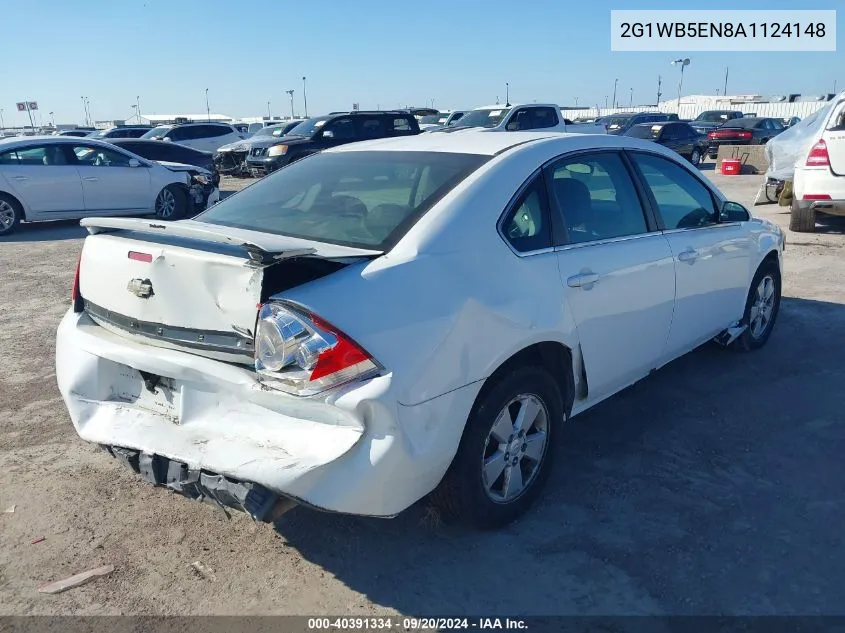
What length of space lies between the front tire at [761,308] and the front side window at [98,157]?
1099cm

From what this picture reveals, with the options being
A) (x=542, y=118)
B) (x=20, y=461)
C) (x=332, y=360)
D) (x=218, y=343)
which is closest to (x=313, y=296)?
(x=332, y=360)

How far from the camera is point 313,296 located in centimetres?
251

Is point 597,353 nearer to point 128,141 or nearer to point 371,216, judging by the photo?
point 371,216

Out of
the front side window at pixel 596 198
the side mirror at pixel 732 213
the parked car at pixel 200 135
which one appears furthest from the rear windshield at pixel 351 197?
the parked car at pixel 200 135

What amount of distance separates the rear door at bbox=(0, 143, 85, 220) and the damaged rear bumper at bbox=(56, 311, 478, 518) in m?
10.5

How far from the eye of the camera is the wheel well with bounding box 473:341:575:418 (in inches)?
118

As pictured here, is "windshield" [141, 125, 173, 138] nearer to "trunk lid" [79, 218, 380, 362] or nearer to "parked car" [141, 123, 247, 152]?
"parked car" [141, 123, 247, 152]

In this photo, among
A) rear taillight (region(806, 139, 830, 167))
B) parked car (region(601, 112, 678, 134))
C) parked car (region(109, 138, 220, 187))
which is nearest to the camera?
rear taillight (region(806, 139, 830, 167))

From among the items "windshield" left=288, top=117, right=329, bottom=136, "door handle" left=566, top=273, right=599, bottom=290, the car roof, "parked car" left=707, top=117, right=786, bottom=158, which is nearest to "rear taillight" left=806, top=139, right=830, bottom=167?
the car roof

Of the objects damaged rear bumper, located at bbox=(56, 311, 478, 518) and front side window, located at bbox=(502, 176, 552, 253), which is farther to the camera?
front side window, located at bbox=(502, 176, 552, 253)

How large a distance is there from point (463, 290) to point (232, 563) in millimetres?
1474

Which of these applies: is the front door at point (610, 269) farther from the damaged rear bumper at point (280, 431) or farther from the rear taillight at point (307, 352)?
the rear taillight at point (307, 352)

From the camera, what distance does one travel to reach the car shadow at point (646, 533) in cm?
278

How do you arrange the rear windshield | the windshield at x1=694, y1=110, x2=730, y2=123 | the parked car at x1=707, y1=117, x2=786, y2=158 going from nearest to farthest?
the rear windshield → the parked car at x1=707, y1=117, x2=786, y2=158 → the windshield at x1=694, y1=110, x2=730, y2=123
